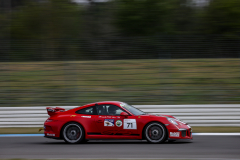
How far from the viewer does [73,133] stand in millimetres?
8055

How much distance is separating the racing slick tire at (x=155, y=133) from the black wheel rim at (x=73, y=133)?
5.46 ft

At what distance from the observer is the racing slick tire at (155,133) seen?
7.66 meters

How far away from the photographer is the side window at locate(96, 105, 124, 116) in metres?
7.98

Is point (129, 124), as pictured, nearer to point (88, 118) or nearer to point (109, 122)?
point (109, 122)

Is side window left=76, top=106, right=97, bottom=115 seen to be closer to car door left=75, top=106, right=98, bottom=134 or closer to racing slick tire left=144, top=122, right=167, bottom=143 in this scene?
car door left=75, top=106, right=98, bottom=134

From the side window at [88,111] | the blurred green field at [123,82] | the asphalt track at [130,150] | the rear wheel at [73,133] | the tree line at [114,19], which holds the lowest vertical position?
the asphalt track at [130,150]

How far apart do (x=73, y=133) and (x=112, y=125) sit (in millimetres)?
1012

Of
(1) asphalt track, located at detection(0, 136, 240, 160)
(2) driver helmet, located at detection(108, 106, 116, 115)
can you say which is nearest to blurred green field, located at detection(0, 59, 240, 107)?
(1) asphalt track, located at detection(0, 136, 240, 160)

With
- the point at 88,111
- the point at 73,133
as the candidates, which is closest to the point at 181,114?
the point at 88,111

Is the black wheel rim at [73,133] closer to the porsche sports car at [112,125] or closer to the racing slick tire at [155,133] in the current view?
the porsche sports car at [112,125]

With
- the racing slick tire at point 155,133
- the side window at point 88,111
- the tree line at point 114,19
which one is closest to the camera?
the racing slick tire at point 155,133

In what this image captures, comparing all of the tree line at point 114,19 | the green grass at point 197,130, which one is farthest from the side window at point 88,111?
the tree line at point 114,19

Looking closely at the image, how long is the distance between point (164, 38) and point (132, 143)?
5.52m

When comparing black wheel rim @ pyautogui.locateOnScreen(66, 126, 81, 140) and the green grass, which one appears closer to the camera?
black wheel rim @ pyautogui.locateOnScreen(66, 126, 81, 140)
